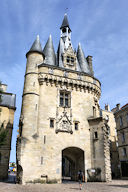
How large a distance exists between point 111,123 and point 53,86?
2264 cm

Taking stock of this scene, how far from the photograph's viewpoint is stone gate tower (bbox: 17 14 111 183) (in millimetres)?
15094

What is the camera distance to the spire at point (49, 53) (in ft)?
68.1

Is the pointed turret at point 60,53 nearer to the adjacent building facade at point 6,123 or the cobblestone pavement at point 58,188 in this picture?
the adjacent building facade at point 6,123

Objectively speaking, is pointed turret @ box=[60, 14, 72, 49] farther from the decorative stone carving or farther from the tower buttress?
the decorative stone carving

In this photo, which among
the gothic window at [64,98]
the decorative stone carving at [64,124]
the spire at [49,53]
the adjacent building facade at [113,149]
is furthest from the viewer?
the adjacent building facade at [113,149]

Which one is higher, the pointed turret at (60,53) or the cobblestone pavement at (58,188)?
the pointed turret at (60,53)

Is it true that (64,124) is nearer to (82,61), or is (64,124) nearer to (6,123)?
(6,123)

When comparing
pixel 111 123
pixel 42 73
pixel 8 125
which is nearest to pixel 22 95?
pixel 42 73

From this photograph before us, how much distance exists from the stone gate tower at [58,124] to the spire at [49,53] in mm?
134

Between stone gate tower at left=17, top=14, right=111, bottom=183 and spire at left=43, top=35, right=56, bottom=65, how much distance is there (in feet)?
0.44

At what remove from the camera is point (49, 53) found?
858 inches

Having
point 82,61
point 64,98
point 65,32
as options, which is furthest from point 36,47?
point 65,32

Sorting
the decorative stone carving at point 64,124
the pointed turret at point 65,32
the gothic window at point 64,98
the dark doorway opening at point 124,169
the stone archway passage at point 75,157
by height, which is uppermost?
the pointed turret at point 65,32

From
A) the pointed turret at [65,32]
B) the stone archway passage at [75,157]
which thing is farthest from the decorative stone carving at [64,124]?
the pointed turret at [65,32]
